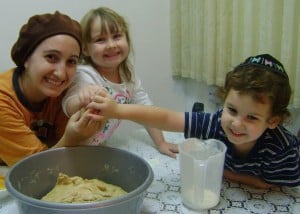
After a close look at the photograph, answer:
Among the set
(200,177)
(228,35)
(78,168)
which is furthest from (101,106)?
(228,35)

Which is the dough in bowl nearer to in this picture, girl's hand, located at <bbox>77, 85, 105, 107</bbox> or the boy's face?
girl's hand, located at <bbox>77, 85, 105, 107</bbox>

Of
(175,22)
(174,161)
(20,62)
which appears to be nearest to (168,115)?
(174,161)

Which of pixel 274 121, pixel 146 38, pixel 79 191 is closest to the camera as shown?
pixel 79 191

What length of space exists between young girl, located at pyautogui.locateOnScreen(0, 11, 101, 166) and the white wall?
0.39 meters

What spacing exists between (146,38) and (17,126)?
82 cm

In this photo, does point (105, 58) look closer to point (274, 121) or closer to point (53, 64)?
point (53, 64)

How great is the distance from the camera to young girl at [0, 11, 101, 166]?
923mm

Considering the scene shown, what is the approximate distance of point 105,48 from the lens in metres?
1.10

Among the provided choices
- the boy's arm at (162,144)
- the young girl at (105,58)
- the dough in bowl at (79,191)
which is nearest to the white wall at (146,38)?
the young girl at (105,58)

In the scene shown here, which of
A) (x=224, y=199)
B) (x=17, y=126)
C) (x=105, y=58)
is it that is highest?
(x=105, y=58)

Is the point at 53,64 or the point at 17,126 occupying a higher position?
the point at 53,64

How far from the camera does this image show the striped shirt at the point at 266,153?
87 cm

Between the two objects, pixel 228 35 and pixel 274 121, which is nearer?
pixel 274 121

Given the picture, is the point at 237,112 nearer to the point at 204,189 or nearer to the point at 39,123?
the point at 204,189
